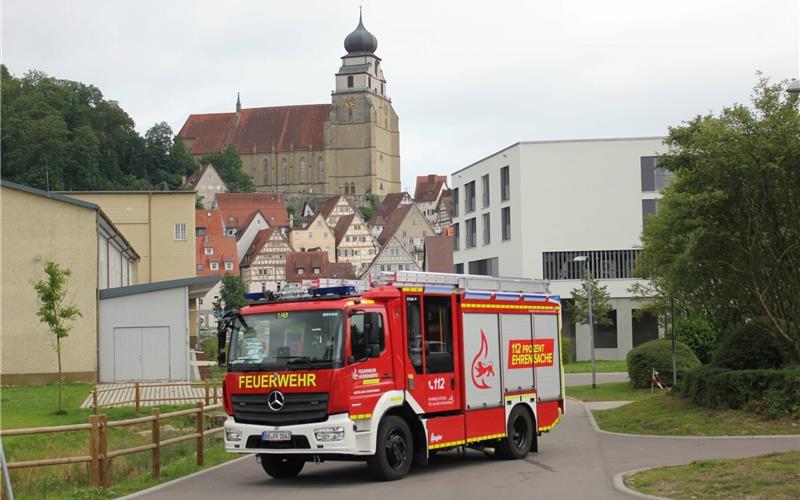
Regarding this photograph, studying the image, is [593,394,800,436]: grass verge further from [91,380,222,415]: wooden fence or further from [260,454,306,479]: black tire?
[91,380,222,415]: wooden fence

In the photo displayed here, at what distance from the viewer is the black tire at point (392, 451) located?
15.7 meters

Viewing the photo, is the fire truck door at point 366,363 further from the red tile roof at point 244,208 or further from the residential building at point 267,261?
the red tile roof at point 244,208

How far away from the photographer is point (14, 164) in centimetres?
12850

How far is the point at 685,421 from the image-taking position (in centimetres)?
2267

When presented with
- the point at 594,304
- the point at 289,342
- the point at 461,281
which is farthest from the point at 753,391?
the point at 594,304

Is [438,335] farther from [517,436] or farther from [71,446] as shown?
[71,446]

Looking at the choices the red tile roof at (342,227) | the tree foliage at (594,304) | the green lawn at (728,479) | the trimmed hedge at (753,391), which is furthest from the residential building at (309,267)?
the green lawn at (728,479)

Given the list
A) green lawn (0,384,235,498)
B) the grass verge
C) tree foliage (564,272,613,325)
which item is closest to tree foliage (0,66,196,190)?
tree foliage (564,272,613,325)

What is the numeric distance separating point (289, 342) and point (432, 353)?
2.34m

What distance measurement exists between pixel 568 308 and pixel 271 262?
334 ft

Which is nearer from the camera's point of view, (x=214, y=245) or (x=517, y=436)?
(x=517, y=436)

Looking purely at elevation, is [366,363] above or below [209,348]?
above

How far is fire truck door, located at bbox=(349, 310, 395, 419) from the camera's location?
15469 millimetres

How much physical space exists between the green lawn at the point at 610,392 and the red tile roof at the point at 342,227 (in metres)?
150
